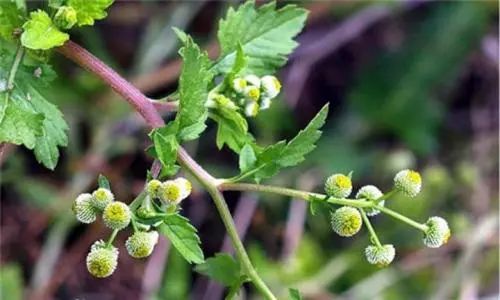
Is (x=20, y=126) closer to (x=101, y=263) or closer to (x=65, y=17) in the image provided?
(x=65, y=17)

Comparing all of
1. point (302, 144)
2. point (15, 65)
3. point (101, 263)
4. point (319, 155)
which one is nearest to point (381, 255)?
point (302, 144)

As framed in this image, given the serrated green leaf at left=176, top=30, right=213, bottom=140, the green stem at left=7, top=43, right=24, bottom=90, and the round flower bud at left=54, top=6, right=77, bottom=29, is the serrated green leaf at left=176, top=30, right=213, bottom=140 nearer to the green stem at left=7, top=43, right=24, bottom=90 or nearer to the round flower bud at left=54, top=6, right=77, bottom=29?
the round flower bud at left=54, top=6, right=77, bottom=29

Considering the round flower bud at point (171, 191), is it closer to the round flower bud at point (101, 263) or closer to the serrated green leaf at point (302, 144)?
the round flower bud at point (101, 263)

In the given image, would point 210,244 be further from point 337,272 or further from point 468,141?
point 468,141

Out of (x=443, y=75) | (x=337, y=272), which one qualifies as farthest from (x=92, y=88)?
(x=443, y=75)

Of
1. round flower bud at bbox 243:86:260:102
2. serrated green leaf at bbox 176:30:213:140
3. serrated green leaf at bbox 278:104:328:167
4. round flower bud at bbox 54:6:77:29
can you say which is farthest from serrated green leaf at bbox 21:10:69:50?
serrated green leaf at bbox 278:104:328:167

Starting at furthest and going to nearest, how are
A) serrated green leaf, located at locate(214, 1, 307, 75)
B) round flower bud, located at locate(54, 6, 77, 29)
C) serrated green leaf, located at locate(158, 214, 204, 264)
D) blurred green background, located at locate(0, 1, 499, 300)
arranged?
blurred green background, located at locate(0, 1, 499, 300), serrated green leaf, located at locate(214, 1, 307, 75), round flower bud, located at locate(54, 6, 77, 29), serrated green leaf, located at locate(158, 214, 204, 264)
